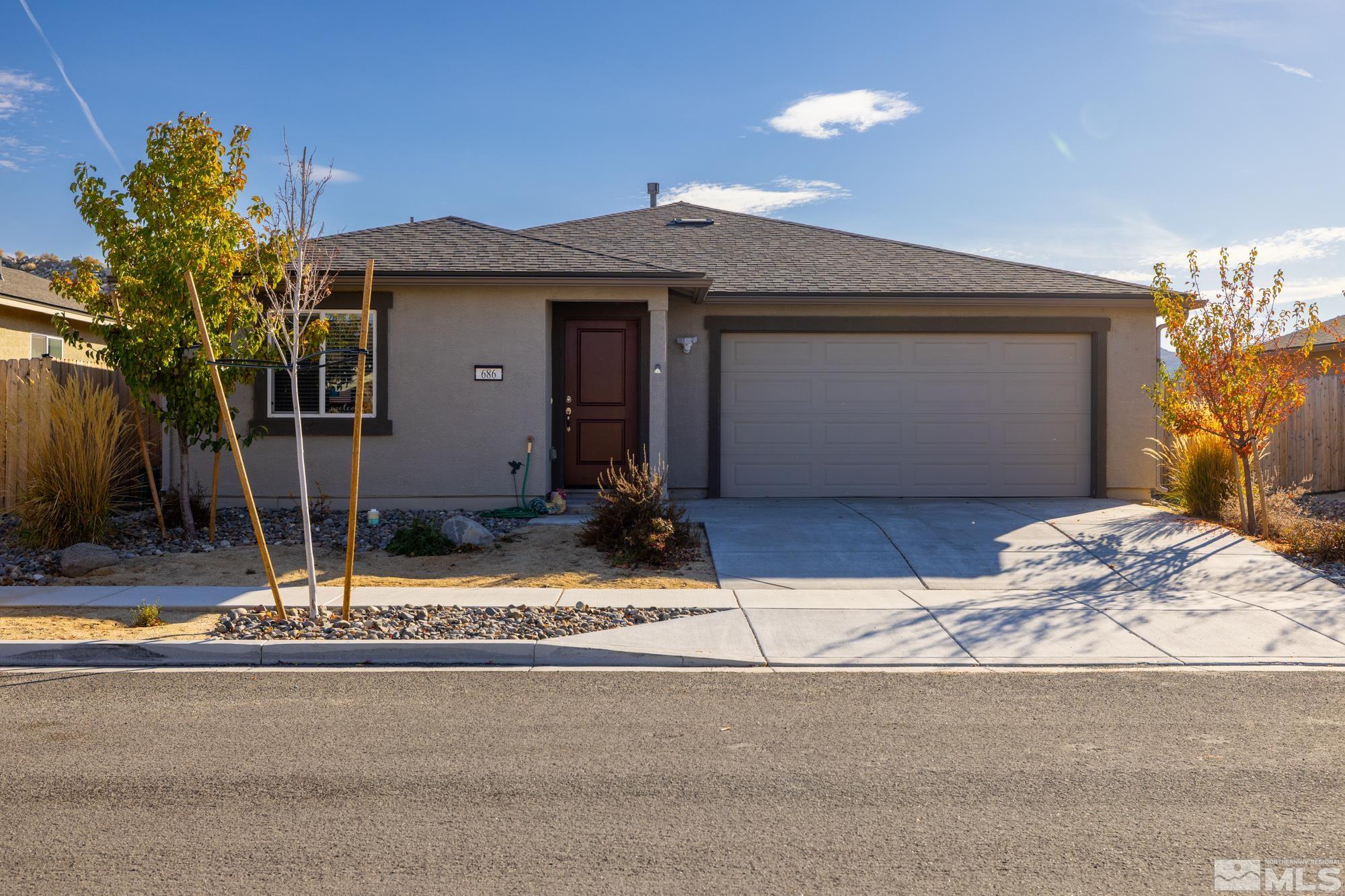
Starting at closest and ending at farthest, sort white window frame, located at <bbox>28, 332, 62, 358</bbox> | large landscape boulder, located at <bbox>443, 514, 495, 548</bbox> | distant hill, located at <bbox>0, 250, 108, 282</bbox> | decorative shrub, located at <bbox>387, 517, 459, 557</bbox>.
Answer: decorative shrub, located at <bbox>387, 517, 459, 557</bbox>, large landscape boulder, located at <bbox>443, 514, 495, 548</bbox>, white window frame, located at <bbox>28, 332, 62, 358</bbox>, distant hill, located at <bbox>0, 250, 108, 282</bbox>

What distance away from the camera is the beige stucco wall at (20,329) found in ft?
59.9

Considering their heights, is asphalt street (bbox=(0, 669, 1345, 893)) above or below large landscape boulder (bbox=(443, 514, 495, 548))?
below

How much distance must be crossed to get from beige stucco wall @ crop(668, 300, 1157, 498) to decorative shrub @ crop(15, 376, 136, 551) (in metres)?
7.02

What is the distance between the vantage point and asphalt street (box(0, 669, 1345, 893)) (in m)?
3.49

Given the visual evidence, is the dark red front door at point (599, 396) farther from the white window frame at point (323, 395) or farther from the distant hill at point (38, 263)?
the distant hill at point (38, 263)

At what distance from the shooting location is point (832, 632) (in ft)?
24.3

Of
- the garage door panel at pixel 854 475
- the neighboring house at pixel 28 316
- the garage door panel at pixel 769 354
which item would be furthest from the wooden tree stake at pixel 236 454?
the neighboring house at pixel 28 316

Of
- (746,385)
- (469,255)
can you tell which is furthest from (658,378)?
(469,255)

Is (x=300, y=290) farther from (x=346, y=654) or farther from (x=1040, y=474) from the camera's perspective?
(x=1040, y=474)

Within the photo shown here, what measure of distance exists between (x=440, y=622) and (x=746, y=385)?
25.0ft

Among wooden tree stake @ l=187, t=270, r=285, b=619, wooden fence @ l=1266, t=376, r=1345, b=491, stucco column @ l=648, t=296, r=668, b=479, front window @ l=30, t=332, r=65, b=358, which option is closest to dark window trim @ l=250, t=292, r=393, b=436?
stucco column @ l=648, t=296, r=668, b=479

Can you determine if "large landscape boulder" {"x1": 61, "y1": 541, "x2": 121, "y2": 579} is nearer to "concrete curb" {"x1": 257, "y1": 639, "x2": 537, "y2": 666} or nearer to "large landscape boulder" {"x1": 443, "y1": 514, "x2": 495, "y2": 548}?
"large landscape boulder" {"x1": 443, "y1": 514, "x2": 495, "y2": 548}

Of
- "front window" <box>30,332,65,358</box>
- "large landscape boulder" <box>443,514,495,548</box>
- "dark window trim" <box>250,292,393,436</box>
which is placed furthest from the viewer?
"front window" <box>30,332,65,358</box>

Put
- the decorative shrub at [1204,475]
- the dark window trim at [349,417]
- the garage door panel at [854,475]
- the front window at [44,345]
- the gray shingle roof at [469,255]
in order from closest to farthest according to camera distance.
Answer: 1. the decorative shrub at [1204,475]
2. the gray shingle roof at [469,255]
3. the dark window trim at [349,417]
4. the garage door panel at [854,475]
5. the front window at [44,345]
